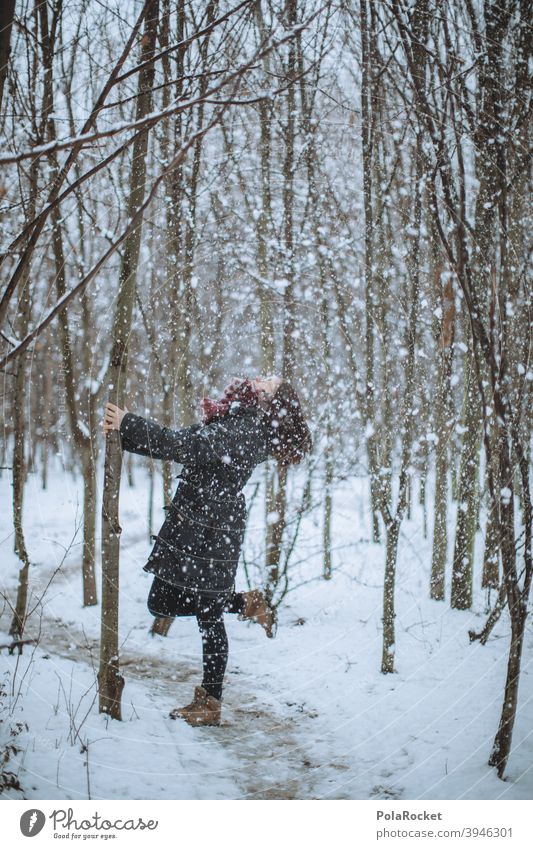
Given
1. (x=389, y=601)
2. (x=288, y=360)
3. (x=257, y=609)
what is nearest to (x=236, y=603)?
(x=257, y=609)

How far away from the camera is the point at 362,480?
252 centimetres

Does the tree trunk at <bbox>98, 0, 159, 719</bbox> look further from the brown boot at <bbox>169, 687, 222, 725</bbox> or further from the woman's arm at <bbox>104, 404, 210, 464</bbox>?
the brown boot at <bbox>169, 687, 222, 725</bbox>

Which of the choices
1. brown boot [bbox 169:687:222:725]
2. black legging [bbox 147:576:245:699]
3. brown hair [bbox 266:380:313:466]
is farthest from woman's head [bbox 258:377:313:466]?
brown boot [bbox 169:687:222:725]

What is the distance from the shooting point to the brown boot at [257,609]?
7.09 ft

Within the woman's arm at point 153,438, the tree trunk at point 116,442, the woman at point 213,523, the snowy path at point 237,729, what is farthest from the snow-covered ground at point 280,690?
the woman's arm at point 153,438

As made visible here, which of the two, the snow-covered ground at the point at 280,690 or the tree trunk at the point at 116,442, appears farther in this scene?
the tree trunk at the point at 116,442

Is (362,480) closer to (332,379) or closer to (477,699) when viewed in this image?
(332,379)

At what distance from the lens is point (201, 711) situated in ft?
6.58

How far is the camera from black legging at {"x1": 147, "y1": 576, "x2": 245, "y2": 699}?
2010mm

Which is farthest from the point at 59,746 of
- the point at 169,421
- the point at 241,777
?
the point at 169,421

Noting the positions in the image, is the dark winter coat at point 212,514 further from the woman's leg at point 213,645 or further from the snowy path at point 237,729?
the snowy path at point 237,729

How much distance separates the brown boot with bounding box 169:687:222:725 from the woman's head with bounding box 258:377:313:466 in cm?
101

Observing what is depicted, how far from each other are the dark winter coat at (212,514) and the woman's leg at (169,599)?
0.03 metres
